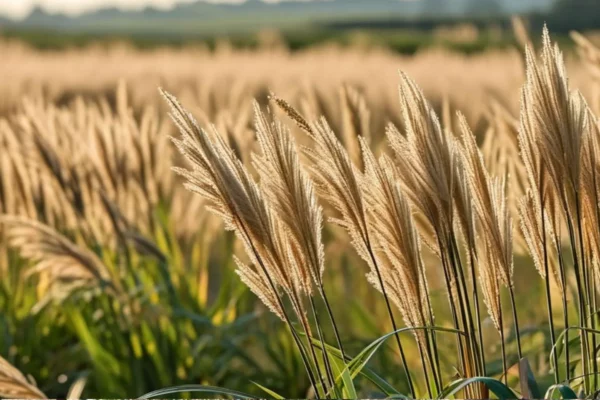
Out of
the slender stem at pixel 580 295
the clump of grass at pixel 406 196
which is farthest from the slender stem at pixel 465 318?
the slender stem at pixel 580 295

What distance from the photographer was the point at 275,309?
1.54 meters

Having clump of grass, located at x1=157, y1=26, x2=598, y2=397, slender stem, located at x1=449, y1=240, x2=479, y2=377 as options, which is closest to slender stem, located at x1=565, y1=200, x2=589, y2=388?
clump of grass, located at x1=157, y1=26, x2=598, y2=397

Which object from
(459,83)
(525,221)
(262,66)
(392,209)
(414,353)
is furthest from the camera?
(262,66)

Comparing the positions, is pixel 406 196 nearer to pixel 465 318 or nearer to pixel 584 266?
pixel 465 318

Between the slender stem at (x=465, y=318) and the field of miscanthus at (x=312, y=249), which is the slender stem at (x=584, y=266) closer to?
the field of miscanthus at (x=312, y=249)

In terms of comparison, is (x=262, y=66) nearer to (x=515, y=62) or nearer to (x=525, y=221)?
(x=515, y=62)

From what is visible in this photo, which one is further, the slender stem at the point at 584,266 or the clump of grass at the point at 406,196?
the slender stem at the point at 584,266

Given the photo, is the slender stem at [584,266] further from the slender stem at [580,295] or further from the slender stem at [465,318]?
the slender stem at [465,318]

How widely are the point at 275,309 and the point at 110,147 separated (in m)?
1.97

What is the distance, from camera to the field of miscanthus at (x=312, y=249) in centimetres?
150

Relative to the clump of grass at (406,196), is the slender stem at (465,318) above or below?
below

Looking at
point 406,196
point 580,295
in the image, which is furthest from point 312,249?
point 580,295

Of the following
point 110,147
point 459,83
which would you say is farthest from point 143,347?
point 459,83

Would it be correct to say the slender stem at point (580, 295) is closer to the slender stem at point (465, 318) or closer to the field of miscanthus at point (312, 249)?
the field of miscanthus at point (312, 249)
